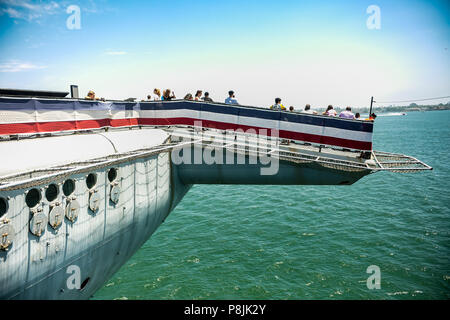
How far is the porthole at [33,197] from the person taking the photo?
829 centimetres

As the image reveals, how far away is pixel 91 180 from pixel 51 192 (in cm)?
168

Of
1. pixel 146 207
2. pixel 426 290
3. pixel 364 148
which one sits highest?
pixel 364 148

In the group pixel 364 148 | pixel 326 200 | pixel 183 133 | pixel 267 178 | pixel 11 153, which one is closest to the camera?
pixel 11 153

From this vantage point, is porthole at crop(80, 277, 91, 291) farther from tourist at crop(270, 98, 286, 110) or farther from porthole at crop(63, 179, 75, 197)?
tourist at crop(270, 98, 286, 110)

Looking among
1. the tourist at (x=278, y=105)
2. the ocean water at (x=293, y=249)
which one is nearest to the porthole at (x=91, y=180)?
the ocean water at (x=293, y=249)

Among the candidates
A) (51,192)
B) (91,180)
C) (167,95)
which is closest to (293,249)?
(167,95)

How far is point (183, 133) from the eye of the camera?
606 inches

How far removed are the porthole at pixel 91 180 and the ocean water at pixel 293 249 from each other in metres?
6.02

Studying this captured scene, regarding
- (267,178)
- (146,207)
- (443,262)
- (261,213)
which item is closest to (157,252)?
(146,207)

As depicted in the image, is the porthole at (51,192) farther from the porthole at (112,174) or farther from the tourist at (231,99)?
the tourist at (231,99)

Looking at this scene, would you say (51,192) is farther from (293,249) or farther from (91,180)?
(293,249)

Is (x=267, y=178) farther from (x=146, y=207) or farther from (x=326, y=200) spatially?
(x=326, y=200)

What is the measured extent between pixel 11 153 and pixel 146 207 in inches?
240

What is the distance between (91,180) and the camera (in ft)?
34.9
